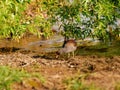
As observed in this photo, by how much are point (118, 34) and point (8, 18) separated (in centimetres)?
422

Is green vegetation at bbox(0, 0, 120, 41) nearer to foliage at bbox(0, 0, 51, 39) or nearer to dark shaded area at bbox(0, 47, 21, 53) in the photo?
foliage at bbox(0, 0, 51, 39)

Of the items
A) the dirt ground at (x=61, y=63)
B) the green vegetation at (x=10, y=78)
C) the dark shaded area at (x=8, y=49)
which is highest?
the green vegetation at (x=10, y=78)

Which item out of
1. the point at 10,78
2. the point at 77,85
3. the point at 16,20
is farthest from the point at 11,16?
the point at 77,85

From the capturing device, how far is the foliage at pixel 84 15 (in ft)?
40.0

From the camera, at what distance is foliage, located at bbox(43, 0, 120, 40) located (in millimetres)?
12190

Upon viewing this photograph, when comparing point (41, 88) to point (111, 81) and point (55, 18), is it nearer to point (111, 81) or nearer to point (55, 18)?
point (111, 81)

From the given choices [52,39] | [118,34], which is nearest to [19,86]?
[118,34]

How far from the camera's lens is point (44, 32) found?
13.3 meters

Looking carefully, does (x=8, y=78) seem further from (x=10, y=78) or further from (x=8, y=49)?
(x=8, y=49)

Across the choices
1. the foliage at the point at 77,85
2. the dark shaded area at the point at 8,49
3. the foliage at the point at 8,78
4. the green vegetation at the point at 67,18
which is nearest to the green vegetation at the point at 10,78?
the foliage at the point at 8,78

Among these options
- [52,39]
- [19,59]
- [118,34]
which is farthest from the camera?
[52,39]

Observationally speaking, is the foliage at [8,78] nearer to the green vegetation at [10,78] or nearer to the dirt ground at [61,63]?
the green vegetation at [10,78]

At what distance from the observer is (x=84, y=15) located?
12.5 meters

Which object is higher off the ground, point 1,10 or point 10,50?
point 1,10
